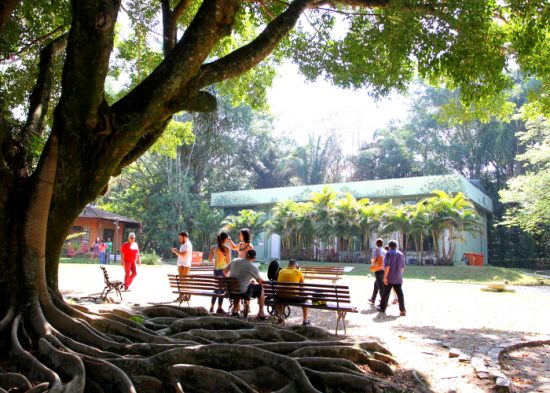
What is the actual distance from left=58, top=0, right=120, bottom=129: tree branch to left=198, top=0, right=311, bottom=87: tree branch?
1.30m

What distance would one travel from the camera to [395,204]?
110 ft

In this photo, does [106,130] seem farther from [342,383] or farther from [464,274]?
[464,274]

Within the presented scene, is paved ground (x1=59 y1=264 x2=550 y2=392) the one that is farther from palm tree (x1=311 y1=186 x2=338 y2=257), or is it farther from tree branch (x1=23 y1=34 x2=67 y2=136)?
palm tree (x1=311 y1=186 x2=338 y2=257)

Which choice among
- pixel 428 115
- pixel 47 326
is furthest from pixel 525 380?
pixel 428 115

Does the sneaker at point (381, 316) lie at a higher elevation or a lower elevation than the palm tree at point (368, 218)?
lower

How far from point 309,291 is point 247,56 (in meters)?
4.14

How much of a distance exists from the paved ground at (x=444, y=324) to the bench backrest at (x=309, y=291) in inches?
27.4

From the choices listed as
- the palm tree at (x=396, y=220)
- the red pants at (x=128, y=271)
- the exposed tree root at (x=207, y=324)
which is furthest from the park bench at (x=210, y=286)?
the palm tree at (x=396, y=220)

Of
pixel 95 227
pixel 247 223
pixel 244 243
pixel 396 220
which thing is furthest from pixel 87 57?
pixel 95 227

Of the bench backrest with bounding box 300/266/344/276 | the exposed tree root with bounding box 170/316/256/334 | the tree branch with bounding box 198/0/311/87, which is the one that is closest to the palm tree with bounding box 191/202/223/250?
the bench backrest with bounding box 300/266/344/276

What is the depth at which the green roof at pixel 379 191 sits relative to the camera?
101 ft

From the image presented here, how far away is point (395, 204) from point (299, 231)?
7.02m

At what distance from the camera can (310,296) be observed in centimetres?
856

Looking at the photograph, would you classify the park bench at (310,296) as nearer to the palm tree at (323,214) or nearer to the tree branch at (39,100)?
the tree branch at (39,100)
